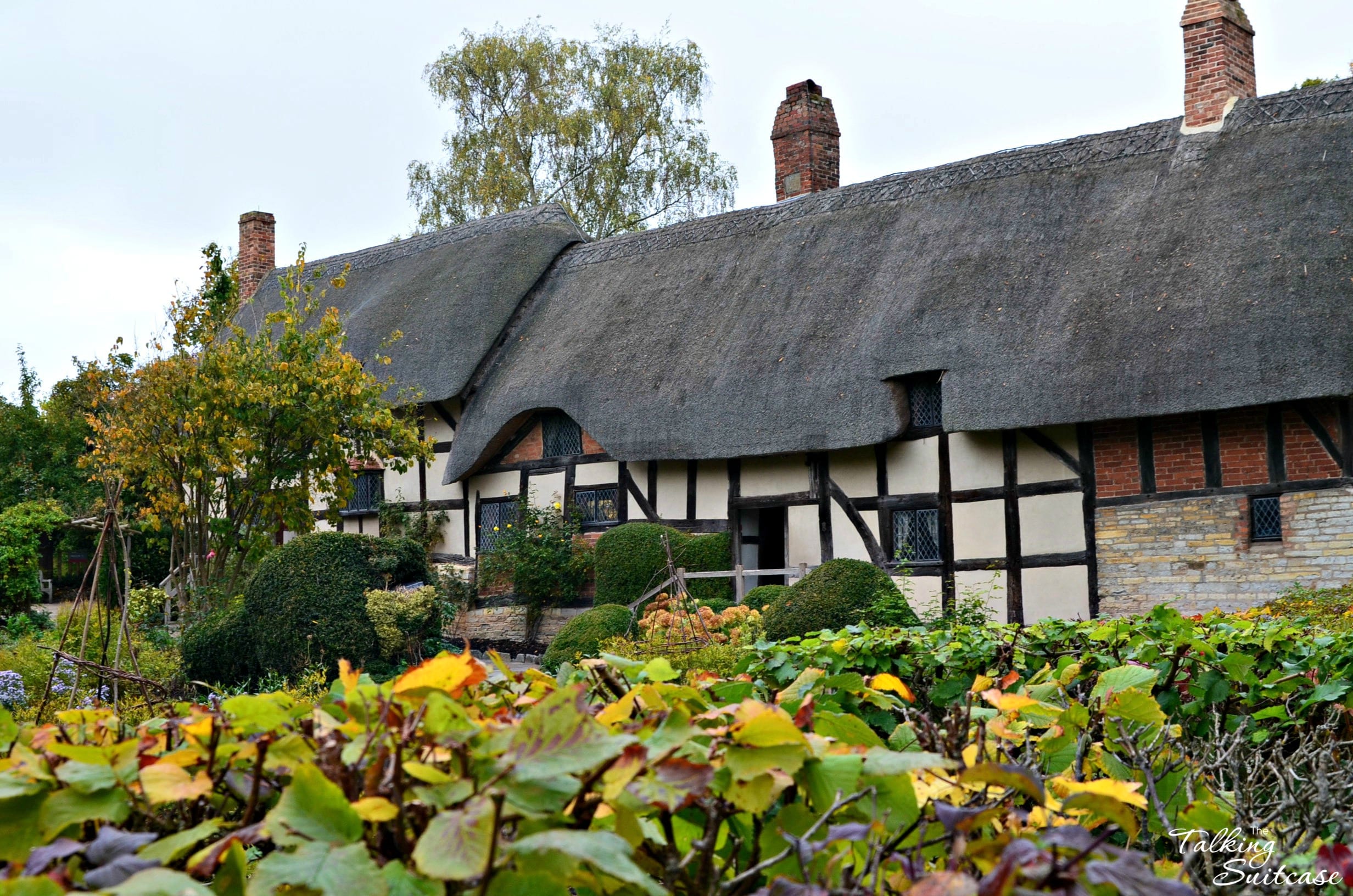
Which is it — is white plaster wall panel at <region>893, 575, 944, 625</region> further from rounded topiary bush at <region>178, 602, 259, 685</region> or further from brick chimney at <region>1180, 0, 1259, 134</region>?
rounded topiary bush at <region>178, 602, 259, 685</region>

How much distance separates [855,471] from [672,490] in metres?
2.55

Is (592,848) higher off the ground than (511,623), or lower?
higher

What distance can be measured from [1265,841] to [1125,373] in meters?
10.1

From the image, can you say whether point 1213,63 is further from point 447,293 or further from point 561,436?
point 447,293

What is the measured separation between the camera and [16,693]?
7.78 metres

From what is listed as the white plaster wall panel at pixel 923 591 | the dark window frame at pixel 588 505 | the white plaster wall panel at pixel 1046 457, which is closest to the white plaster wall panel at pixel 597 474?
the dark window frame at pixel 588 505

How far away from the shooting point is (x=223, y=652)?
36.2 ft

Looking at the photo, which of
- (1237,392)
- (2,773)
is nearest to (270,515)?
(1237,392)

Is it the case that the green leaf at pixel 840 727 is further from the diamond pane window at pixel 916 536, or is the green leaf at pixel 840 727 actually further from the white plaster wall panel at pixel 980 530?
the diamond pane window at pixel 916 536

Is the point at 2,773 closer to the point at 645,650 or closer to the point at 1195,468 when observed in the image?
the point at 645,650

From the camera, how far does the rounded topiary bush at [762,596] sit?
11.9 m

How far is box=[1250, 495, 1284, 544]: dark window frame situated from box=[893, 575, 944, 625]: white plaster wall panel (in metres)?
2.96

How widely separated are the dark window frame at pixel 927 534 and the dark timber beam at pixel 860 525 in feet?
0.44

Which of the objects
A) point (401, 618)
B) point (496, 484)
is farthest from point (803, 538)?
point (496, 484)
